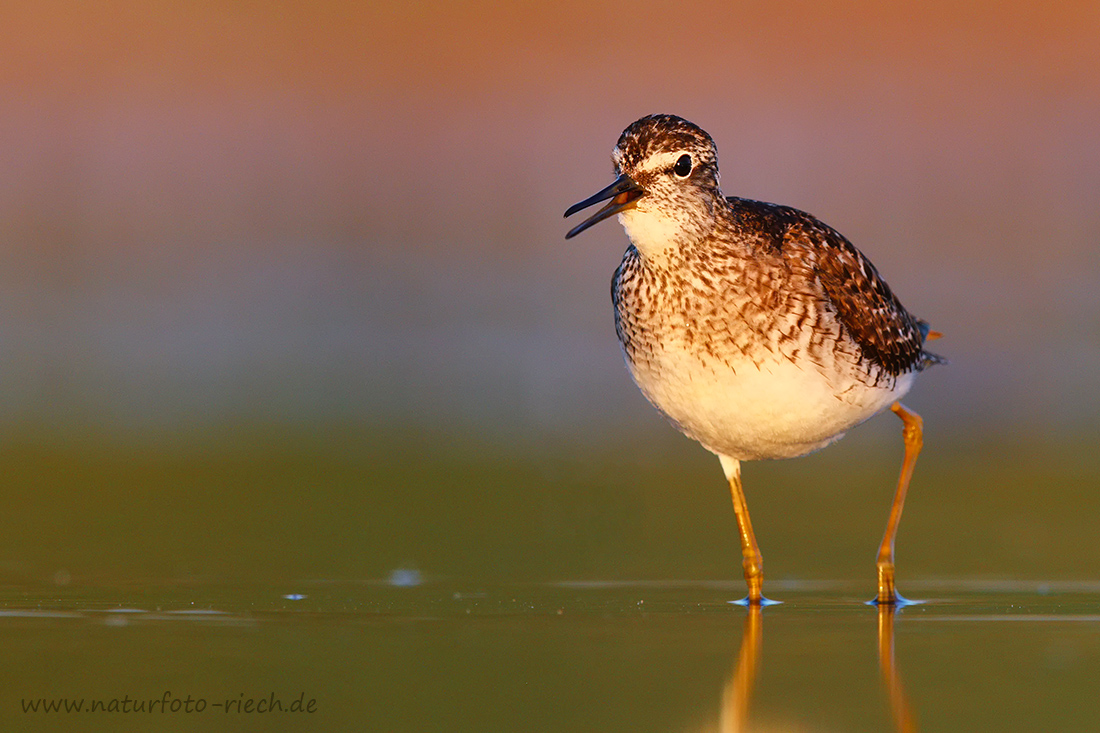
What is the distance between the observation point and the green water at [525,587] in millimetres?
6551

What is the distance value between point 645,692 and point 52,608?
131 inches

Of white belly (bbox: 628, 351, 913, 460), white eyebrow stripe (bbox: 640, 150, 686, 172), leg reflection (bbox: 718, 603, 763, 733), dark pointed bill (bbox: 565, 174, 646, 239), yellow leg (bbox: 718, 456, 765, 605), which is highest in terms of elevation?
white eyebrow stripe (bbox: 640, 150, 686, 172)

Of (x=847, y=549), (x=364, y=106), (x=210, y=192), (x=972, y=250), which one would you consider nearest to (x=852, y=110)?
(x=972, y=250)

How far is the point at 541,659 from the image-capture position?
732cm

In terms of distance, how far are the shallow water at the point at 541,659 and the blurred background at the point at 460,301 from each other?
1.03m

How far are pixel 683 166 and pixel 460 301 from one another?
13106 millimetres

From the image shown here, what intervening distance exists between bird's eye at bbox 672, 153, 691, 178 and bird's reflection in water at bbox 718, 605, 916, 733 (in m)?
2.39

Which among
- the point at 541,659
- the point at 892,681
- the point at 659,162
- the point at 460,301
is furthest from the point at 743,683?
the point at 460,301

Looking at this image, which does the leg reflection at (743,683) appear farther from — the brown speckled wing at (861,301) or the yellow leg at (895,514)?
the brown speckled wing at (861,301)

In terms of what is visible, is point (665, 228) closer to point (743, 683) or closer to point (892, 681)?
point (743, 683)

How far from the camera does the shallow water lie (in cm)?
634

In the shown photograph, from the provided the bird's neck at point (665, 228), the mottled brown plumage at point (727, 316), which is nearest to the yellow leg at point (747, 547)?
the mottled brown plumage at point (727, 316)

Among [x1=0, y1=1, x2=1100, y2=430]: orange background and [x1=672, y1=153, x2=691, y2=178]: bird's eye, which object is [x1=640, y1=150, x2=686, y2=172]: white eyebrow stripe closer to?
[x1=672, y1=153, x2=691, y2=178]: bird's eye

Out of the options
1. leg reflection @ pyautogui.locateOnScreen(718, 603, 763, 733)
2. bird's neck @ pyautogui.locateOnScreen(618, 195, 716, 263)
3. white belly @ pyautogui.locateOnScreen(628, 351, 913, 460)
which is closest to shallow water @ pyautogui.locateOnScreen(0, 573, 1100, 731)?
leg reflection @ pyautogui.locateOnScreen(718, 603, 763, 733)
